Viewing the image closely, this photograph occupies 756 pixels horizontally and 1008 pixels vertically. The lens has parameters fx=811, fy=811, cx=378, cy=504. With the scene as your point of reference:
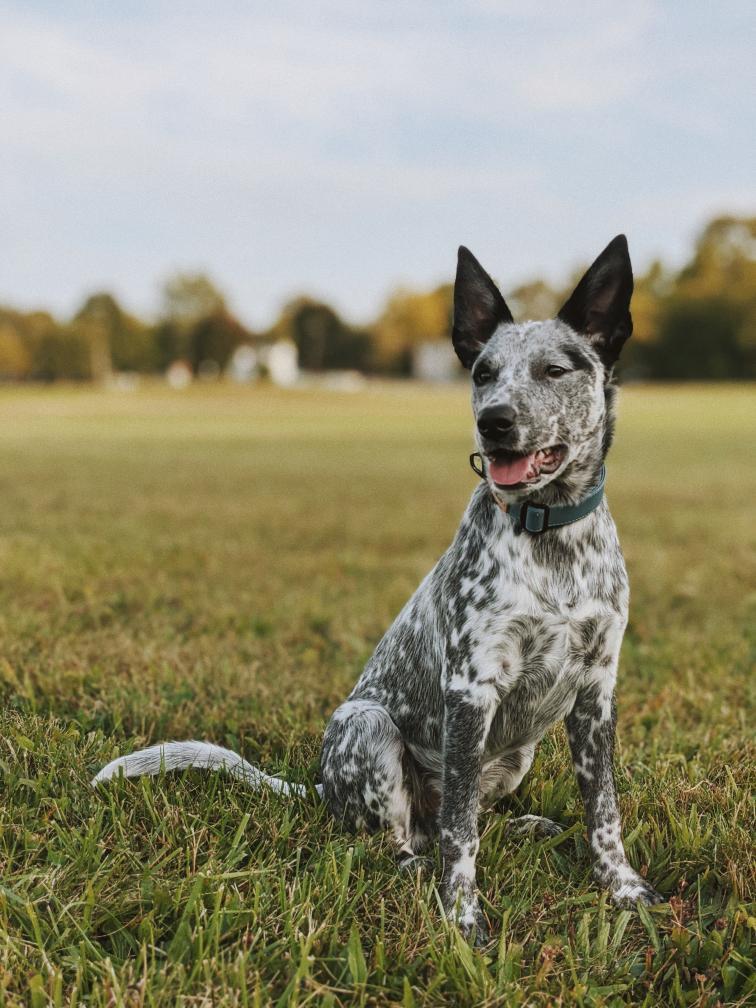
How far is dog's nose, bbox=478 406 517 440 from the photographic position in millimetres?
2373

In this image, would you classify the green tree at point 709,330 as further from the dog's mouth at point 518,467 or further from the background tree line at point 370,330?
the dog's mouth at point 518,467

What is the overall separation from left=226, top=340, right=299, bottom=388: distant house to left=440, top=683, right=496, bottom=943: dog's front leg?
274ft

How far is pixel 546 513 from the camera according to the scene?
Result: 2.50m

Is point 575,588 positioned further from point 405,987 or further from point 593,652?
point 405,987

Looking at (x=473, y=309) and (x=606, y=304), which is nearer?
(x=606, y=304)

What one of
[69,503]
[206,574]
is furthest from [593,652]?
[69,503]

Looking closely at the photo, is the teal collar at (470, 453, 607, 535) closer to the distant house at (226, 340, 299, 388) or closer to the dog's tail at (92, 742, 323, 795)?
the dog's tail at (92, 742, 323, 795)

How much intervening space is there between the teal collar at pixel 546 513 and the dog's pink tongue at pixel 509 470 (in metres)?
0.14

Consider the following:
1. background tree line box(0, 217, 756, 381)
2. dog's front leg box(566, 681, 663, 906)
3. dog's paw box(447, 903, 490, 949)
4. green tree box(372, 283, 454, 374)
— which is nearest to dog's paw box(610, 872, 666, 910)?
dog's front leg box(566, 681, 663, 906)

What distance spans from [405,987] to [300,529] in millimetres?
7266

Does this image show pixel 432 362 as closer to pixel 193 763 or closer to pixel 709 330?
pixel 709 330

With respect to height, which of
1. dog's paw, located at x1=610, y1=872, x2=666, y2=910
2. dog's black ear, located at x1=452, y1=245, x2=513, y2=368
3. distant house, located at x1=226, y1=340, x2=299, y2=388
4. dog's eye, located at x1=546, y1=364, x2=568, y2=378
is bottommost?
dog's paw, located at x1=610, y1=872, x2=666, y2=910

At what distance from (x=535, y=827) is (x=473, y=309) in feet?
5.98

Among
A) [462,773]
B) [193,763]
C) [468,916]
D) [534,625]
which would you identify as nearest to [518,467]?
[534,625]
